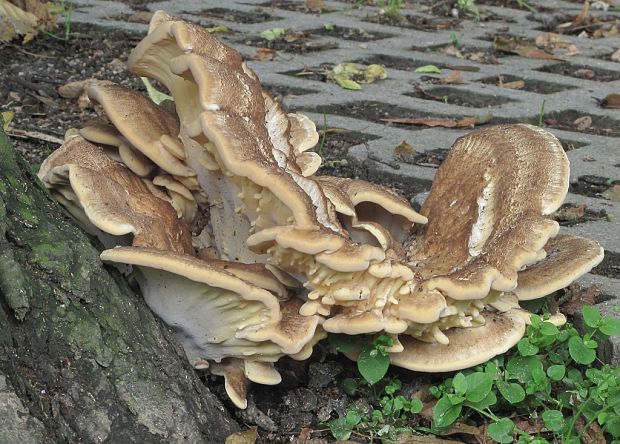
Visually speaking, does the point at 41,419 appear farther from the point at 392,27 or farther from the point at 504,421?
the point at 392,27

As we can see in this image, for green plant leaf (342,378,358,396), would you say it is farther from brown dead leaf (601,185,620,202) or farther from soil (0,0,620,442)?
brown dead leaf (601,185,620,202)

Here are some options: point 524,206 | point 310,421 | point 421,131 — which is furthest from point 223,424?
point 421,131

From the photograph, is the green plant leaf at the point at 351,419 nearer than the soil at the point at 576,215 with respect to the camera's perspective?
Yes

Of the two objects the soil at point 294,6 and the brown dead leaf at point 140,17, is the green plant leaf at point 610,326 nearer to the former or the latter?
the brown dead leaf at point 140,17

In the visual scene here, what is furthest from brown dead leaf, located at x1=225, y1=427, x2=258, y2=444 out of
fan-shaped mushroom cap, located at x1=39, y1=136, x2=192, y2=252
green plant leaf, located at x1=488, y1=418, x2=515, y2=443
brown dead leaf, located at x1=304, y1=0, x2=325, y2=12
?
brown dead leaf, located at x1=304, y1=0, x2=325, y2=12

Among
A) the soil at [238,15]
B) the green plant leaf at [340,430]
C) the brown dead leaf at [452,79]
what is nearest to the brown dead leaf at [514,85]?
the brown dead leaf at [452,79]

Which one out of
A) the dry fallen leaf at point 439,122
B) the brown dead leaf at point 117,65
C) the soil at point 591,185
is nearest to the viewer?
the soil at point 591,185
